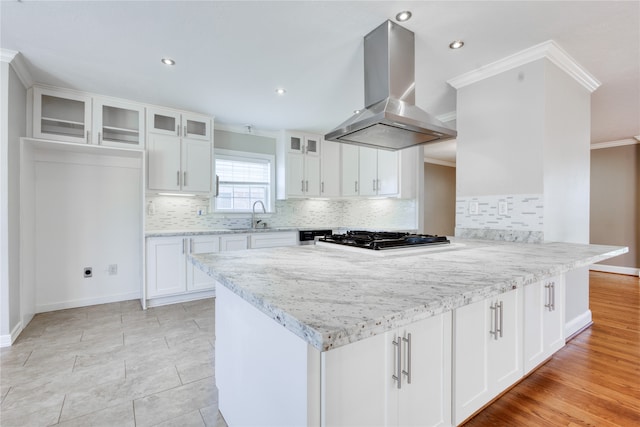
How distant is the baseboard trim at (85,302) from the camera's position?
3246 millimetres

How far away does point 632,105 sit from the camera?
354cm

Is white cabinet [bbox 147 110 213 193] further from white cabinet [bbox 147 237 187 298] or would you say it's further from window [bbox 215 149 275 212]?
white cabinet [bbox 147 237 187 298]

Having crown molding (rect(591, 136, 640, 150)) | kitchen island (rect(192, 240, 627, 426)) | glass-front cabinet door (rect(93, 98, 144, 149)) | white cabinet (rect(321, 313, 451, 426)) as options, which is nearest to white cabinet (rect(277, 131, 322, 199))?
glass-front cabinet door (rect(93, 98, 144, 149))

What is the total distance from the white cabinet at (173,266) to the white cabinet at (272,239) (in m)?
0.51

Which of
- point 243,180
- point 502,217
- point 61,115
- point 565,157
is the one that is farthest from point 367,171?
point 61,115

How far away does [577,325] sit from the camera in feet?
8.61

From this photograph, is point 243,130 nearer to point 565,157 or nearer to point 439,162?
point 565,157

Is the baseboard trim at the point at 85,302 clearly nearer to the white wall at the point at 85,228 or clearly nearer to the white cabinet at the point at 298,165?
the white wall at the point at 85,228

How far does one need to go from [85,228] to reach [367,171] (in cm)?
406

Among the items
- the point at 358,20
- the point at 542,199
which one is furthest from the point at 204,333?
the point at 542,199

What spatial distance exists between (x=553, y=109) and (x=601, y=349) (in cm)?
201

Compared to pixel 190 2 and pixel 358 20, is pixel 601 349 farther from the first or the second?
pixel 190 2

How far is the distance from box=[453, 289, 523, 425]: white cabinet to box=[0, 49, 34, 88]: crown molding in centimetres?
374

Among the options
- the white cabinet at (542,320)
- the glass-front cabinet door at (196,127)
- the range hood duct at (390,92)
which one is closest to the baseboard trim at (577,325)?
the white cabinet at (542,320)
